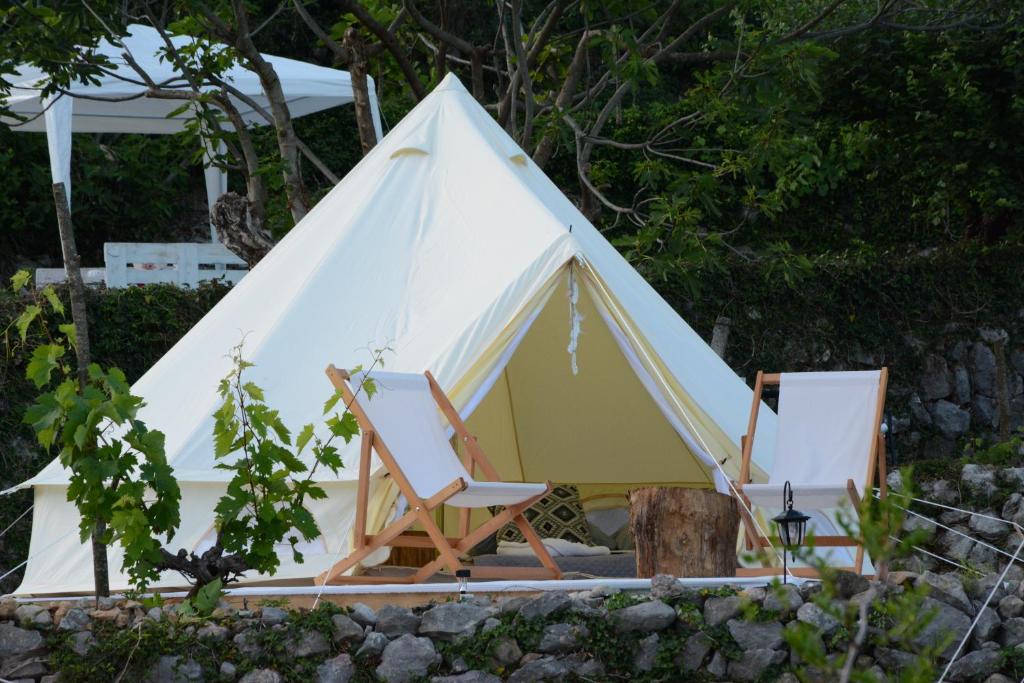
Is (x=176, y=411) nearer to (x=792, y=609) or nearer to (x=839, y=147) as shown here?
(x=792, y=609)

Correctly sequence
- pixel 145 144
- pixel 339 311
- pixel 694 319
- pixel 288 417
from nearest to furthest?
pixel 288 417, pixel 339 311, pixel 694 319, pixel 145 144

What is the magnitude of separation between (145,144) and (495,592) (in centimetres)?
813

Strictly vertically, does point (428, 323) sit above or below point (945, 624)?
above

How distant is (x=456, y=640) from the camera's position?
3.38m

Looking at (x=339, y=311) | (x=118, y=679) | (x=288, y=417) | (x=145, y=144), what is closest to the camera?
(x=118, y=679)

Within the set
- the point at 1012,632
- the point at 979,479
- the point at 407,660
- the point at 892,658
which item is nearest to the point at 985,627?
the point at 1012,632

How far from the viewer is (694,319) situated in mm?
7941

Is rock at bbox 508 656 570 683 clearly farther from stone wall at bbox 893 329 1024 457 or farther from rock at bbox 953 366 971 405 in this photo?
rock at bbox 953 366 971 405

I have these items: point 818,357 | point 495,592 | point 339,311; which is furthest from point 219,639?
point 818,357

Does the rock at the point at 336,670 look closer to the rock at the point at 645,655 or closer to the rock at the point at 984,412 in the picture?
the rock at the point at 645,655

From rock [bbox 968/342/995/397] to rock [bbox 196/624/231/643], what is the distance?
6372 millimetres

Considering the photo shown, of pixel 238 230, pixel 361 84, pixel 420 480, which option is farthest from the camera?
pixel 361 84

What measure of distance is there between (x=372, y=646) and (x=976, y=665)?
1.51 meters

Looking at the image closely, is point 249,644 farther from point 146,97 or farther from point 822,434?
point 146,97
